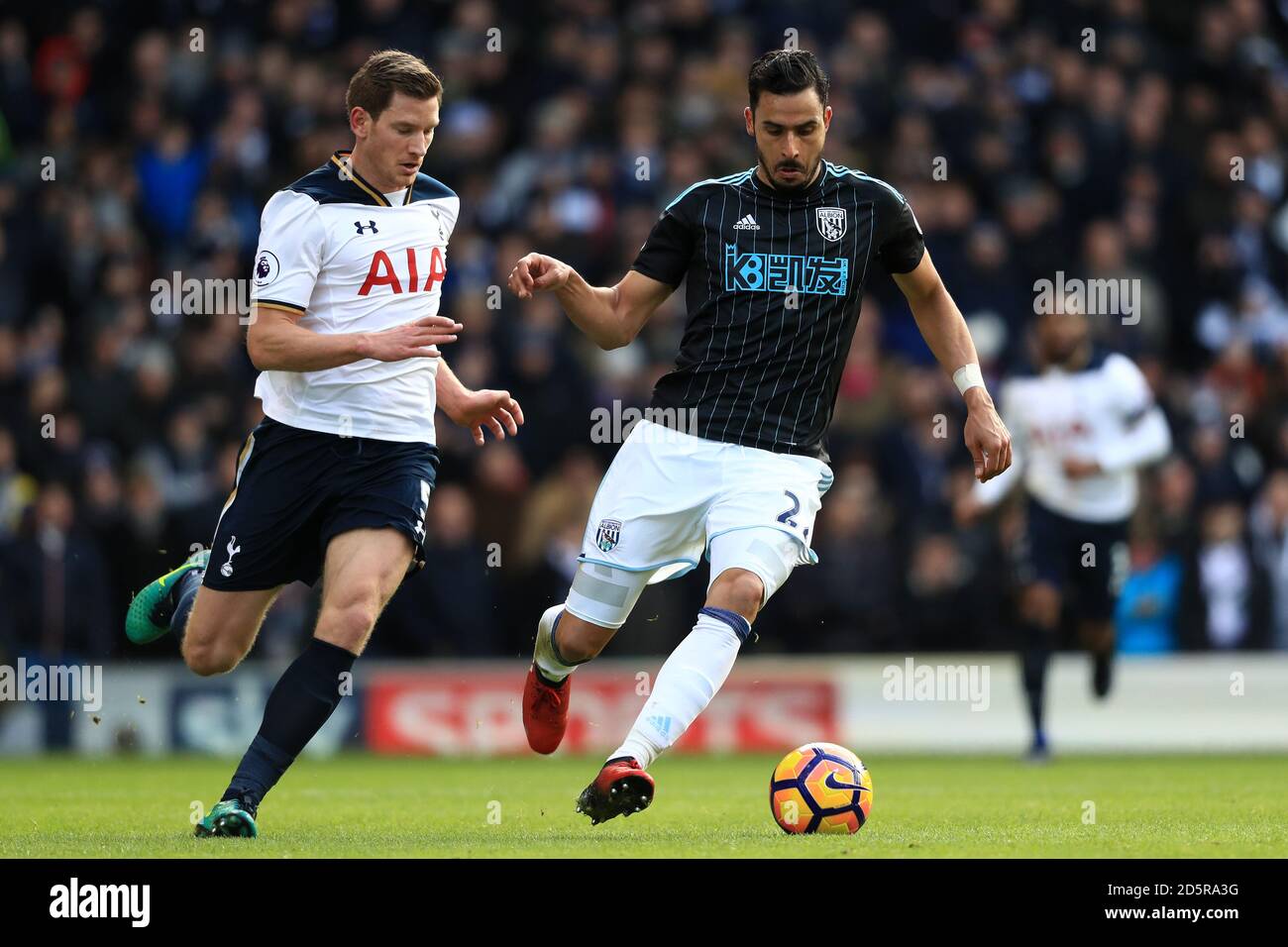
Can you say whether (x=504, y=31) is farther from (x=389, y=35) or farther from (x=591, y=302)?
(x=591, y=302)

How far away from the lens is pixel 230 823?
7.06 metres

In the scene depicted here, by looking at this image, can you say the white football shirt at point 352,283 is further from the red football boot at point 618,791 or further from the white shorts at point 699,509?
the red football boot at point 618,791

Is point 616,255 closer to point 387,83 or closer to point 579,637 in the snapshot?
point 579,637

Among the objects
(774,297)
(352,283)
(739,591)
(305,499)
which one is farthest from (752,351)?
(305,499)

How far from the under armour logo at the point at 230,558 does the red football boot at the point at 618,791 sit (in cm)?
182

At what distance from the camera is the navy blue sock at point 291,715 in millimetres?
7199

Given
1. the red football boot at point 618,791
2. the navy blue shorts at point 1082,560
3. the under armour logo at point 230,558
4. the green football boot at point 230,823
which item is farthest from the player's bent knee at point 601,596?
the navy blue shorts at point 1082,560

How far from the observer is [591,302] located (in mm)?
7906

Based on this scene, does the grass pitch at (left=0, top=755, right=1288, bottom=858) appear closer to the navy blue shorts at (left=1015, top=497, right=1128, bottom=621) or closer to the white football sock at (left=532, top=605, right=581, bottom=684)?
the white football sock at (left=532, top=605, right=581, bottom=684)

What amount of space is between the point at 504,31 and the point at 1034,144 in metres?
5.14

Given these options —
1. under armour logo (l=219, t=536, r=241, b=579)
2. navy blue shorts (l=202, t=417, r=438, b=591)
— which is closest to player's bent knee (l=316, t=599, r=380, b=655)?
navy blue shorts (l=202, t=417, r=438, b=591)

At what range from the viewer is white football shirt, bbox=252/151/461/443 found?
24.9 feet
